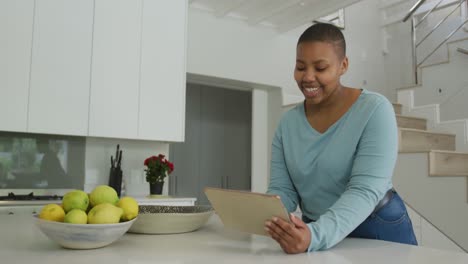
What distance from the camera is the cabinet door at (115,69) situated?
311 cm

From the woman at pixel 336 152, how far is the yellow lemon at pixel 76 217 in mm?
510

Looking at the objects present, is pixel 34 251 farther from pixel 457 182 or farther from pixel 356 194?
pixel 457 182

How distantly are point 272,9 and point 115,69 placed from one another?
178 centimetres

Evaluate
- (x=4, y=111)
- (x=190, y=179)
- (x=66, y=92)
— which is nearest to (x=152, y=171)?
(x=66, y=92)

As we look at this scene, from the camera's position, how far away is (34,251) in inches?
34.7

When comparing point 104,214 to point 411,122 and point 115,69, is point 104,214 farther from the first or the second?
point 411,122

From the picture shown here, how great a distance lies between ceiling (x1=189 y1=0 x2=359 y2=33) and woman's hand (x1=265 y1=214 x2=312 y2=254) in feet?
11.1

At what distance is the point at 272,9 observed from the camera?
4203 mm

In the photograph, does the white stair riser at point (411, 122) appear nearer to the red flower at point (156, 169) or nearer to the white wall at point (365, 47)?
the white wall at point (365, 47)

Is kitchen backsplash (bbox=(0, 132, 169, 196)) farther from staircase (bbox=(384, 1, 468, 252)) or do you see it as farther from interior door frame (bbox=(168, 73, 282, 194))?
staircase (bbox=(384, 1, 468, 252))

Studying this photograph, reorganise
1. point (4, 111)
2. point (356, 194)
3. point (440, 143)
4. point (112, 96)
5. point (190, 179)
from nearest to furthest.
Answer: point (356, 194) → point (4, 111) → point (112, 96) → point (440, 143) → point (190, 179)

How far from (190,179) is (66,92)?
2.73m

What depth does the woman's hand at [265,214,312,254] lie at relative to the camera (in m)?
0.90

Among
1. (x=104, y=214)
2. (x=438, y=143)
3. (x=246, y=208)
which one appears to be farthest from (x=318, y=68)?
(x=438, y=143)
